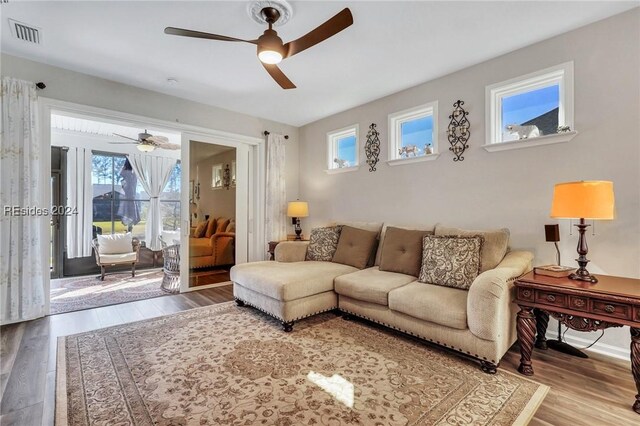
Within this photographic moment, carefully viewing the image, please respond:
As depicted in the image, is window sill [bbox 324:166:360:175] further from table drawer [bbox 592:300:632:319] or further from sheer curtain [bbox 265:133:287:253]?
table drawer [bbox 592:300:632:319]

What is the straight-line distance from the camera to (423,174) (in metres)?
3.60

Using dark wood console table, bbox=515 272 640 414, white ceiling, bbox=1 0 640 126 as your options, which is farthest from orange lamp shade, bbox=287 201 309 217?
dark wood console table, bbox=515 272 640 414

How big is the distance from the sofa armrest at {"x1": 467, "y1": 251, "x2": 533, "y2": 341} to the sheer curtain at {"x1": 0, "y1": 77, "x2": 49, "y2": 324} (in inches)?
166

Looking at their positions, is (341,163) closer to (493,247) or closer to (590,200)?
(493,247)

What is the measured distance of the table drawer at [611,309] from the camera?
1718mm

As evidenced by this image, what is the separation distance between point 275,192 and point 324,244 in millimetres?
1647

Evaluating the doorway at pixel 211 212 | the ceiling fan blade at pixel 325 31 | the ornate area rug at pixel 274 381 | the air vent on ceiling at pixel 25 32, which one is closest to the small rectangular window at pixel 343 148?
the doorway at pixel 211 212

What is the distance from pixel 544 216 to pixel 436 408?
2009 mm

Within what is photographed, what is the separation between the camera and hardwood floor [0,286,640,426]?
166cm

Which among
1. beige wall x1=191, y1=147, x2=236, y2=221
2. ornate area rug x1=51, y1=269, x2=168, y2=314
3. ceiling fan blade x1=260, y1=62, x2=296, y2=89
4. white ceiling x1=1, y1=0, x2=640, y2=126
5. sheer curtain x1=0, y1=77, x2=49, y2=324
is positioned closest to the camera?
white ceiling x1=1, y1=0, x2=640, y2=126

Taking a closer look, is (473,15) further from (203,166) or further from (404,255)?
(203,166)

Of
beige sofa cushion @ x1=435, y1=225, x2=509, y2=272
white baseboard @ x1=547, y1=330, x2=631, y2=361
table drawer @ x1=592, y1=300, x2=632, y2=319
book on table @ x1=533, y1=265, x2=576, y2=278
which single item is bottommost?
white baseboard @ x1=547, y1=330, x2=631, y2=361

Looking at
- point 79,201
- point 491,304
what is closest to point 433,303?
point 491,304

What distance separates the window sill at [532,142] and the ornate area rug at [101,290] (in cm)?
450
